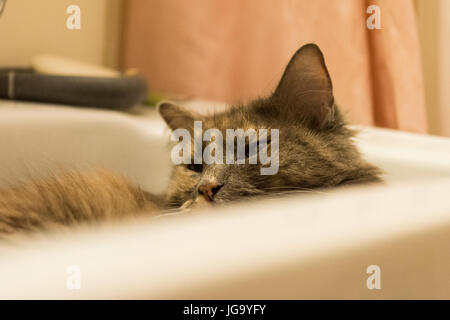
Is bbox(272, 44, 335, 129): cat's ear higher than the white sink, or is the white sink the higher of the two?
bbox(272, 44, 335, 129): cat's ear

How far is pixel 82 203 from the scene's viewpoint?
710 mm

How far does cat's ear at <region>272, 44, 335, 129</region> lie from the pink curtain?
0.17 ft

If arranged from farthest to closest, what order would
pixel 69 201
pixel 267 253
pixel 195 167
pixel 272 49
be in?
pixel 272 49 < pixel 195 167 < pixel 69 201 < pixel 267 253

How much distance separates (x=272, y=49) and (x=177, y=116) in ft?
1.42

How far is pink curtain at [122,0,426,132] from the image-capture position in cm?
91

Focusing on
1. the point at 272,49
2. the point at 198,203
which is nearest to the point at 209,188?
the point at 198,203

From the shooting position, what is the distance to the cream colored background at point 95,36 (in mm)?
770

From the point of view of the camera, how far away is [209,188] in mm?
744

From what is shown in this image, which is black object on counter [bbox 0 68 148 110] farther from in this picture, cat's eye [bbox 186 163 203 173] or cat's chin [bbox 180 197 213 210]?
cat's chin [bbox 180 197 213 210]

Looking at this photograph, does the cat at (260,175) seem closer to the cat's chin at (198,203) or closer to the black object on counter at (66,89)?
the cat's chin at (198,203)

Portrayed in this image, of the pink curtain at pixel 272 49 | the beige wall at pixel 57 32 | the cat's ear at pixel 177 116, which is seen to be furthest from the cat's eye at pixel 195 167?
the beige wall at pixel 57 32

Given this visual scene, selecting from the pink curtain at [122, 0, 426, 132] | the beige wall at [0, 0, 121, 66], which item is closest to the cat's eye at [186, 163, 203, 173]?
the pink curtain at [122, 0, 426, 132]

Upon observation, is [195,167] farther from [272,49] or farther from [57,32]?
[57,32]
